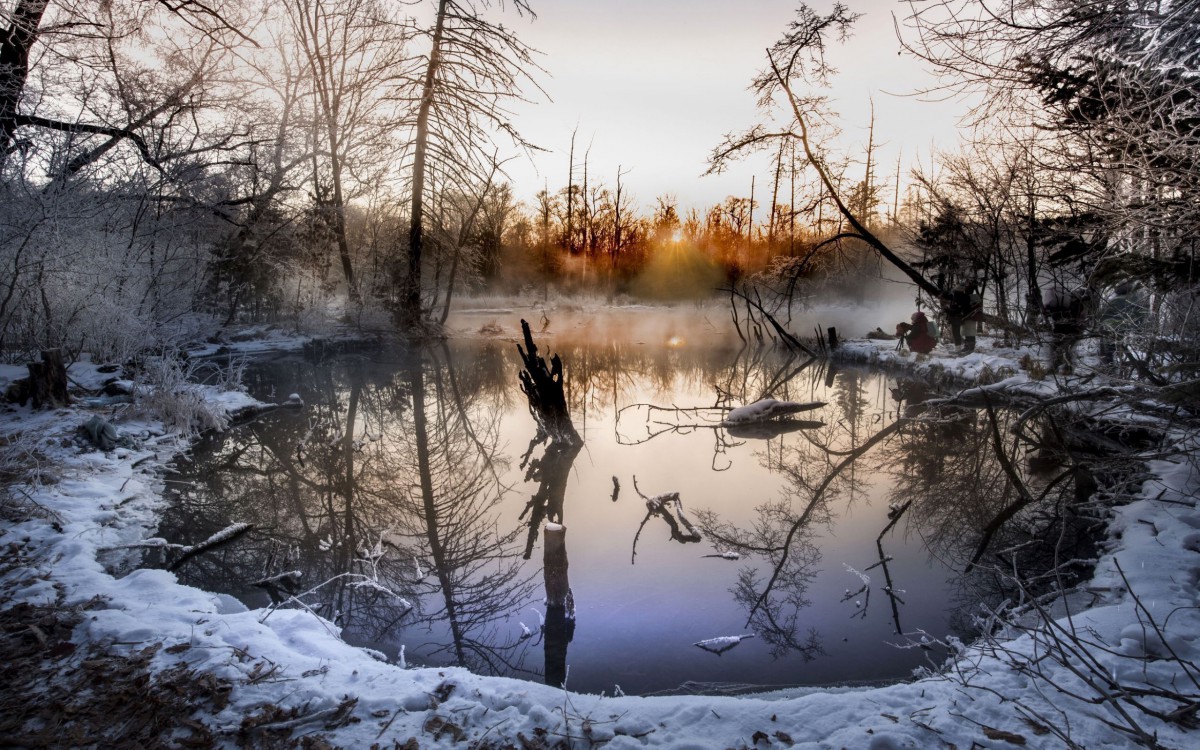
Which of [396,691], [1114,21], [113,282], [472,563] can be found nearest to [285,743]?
[396,691]

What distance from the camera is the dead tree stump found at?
28.8 feet

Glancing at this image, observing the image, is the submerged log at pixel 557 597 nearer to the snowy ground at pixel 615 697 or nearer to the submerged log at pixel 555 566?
the submerged log at pixel 555 566

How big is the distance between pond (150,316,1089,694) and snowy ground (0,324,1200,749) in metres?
0.49

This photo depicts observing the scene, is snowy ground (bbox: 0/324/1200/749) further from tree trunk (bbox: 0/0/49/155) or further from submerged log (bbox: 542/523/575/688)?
tree trunk (bbox: 0/0/49/155)

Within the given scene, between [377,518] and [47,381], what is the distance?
590 cm

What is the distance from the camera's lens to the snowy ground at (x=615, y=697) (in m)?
2.94

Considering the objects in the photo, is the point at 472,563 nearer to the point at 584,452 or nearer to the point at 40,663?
the point at 40,663

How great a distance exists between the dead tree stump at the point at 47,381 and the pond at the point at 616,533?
223 centimetres

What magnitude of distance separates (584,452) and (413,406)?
4945mm

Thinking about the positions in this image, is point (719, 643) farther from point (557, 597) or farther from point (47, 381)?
point (47, 381)

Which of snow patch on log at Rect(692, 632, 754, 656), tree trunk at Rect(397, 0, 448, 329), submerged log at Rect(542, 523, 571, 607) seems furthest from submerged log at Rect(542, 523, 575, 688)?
tree trunk at Rect(397, 0, 448, 329)

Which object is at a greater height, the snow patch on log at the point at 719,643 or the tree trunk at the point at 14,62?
the tree trunk at the point at 14,62

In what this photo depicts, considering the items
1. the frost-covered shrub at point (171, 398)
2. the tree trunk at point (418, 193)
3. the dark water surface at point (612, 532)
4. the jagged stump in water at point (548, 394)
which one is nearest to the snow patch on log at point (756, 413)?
the dark water surface at point (612, 532)

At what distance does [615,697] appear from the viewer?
11.9 ft
